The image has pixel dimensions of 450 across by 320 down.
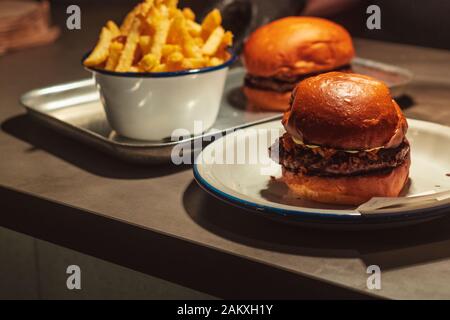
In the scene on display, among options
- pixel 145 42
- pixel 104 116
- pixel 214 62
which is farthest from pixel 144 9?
pixel 104 116

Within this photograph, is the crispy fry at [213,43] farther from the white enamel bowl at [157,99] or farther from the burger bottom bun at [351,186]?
the burger bottom bun at [351,186]

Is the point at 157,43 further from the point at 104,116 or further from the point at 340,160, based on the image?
the point at 340,160

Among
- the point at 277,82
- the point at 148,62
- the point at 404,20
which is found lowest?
the point at 404,20

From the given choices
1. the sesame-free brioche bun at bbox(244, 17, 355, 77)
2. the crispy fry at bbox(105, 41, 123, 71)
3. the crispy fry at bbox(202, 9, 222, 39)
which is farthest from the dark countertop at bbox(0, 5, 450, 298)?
the sesame-free brioche bun at bbox(244, 17, 355, 77)

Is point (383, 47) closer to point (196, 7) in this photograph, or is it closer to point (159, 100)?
point (159, 100)

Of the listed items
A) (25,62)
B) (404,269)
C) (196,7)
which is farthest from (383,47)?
(196,7)

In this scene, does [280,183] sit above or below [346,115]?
below
